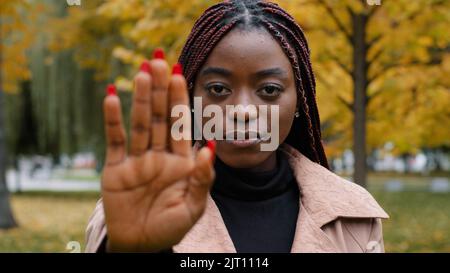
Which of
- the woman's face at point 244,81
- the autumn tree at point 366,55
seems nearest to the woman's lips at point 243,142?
the woman's face at point 244,81

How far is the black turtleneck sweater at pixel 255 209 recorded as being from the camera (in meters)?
1.87

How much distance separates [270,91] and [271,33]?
19 centimetres

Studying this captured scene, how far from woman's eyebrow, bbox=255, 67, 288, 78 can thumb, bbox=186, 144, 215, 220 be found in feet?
1.61

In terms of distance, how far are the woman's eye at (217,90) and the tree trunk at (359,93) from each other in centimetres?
473

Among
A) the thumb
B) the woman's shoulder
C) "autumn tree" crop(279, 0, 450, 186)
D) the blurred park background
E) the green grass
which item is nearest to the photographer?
the thumb

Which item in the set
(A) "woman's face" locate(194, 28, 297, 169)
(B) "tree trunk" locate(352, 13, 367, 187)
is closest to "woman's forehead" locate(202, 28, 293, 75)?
(A) "woman's face" locate(194, 28, 297, 169)

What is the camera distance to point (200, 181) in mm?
1402

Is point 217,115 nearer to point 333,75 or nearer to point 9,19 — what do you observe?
point 333,75

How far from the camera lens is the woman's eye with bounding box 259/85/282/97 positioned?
1850mm

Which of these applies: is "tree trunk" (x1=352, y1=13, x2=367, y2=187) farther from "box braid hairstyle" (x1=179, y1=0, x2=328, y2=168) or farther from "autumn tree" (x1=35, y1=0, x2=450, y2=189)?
"box braid hairstyle" (x1=179, y1=0, x2=328, y2=168)

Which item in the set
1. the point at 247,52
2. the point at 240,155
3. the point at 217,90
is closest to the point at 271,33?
the point at 247,52

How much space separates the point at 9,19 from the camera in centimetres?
1327

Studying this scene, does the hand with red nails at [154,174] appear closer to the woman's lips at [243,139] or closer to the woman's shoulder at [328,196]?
the woman's lips at [243,139]
